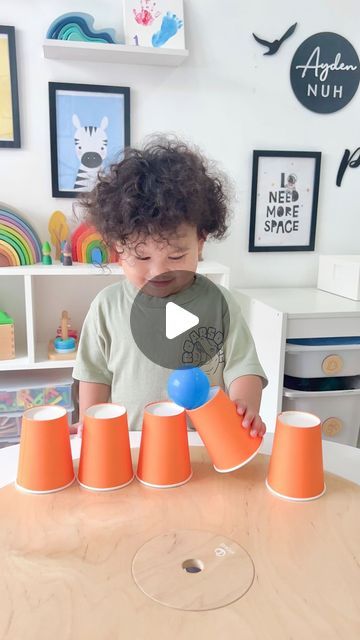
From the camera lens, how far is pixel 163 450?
60 centimetres

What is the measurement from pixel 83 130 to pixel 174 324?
1190 millimetres

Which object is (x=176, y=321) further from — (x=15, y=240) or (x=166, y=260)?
(x=15, y=240)

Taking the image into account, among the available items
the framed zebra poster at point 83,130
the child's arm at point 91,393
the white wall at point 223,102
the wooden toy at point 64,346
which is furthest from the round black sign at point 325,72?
the child's arm at point 91,393

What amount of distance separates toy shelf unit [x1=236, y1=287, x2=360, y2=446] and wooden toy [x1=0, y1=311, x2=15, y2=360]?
2.39 ft

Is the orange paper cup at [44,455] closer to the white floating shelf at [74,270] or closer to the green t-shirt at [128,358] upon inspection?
the green t-shirt at [128,358]

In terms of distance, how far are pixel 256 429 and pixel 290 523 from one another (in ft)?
0.38

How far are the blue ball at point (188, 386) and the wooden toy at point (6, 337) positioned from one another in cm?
102

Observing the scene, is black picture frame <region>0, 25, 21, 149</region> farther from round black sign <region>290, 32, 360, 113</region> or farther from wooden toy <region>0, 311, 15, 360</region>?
round black sign <region>290, 32, 360, 113</region>

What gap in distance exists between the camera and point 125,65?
61.8 inches

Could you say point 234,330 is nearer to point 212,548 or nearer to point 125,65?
point 212,548

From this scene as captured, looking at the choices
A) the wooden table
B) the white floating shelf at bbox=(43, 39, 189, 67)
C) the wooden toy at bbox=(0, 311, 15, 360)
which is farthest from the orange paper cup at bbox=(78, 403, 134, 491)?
the white floating shelf at bbox=(43, 39, 189, 67)

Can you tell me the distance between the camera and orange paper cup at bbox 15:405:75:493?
58cm

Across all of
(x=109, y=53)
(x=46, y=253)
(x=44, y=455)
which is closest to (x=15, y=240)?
(x=46, y=253)

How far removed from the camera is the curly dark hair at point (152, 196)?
2.12ft
